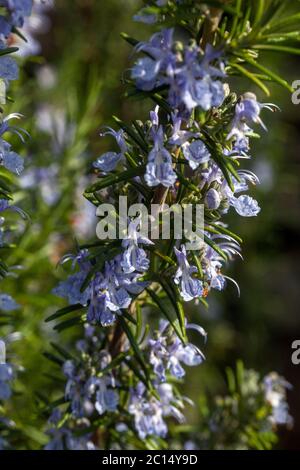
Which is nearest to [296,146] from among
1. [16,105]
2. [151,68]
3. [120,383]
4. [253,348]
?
[253,348]

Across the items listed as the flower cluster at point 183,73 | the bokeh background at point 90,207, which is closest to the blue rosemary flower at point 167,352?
the bokeh background at point 90,207

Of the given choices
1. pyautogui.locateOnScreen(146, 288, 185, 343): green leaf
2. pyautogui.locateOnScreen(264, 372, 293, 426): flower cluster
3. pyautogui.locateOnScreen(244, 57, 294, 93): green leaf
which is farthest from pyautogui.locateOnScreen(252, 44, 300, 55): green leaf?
pyautogui.locateOnScreen(264, 372, 293, 426): flower cluster

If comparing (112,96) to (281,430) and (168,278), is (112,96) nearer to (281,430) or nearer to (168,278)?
(168,278)

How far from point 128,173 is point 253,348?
164cm

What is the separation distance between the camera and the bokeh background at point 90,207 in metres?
1.51

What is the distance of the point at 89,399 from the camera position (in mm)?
1023

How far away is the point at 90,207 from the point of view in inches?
71.8

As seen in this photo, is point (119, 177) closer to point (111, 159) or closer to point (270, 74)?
point (111, 159)

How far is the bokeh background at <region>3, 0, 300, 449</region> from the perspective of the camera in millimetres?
1509

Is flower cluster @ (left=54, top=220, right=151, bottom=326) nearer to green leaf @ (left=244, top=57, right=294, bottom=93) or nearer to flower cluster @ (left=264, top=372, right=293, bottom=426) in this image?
green leaf @ (left=244, top=57, right=294, bottom=93)

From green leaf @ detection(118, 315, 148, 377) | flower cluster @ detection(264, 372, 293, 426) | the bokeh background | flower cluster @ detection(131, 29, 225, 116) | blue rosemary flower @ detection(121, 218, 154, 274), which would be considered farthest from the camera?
the bokeh background

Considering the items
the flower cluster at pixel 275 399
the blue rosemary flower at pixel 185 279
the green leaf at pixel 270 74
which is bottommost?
the flower cluster at pixel 275 399

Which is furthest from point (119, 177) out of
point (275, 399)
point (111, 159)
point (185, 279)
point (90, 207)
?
point (90, 207)

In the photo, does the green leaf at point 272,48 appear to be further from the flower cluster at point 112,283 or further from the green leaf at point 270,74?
the flower cluster at point 112,283
